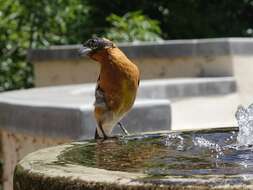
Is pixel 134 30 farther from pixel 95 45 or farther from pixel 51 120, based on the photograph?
pixel 95 45

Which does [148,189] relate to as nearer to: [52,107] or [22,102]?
[52,107]

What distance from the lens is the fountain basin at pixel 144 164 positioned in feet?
7.88

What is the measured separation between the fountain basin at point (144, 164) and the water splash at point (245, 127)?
0.05 m

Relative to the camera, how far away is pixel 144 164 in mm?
2883

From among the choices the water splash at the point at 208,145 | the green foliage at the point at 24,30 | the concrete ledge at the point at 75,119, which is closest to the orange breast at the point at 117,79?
the water splash at the point at 208,145

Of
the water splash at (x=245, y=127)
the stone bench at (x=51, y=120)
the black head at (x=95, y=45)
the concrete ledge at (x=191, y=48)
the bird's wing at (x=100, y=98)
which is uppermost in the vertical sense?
the black head at (x=95, y=45)

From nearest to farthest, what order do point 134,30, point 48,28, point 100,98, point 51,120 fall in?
1. point 100,98
2. point 51,120
3. point 134,30
4. point 48,28

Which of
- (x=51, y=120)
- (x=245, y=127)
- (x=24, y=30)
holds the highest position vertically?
(x=24, y=30)

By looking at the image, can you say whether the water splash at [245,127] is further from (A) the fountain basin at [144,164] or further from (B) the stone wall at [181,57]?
(B) the stone wall at [181,57]

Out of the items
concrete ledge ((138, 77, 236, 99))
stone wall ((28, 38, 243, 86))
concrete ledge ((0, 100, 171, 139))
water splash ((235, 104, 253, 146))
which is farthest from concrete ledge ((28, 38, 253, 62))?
water splash ((235, 104, 253, 146))

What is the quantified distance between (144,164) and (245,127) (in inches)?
36.0

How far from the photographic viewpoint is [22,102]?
208 inches

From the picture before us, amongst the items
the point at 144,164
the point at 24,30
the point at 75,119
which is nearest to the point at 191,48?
the point at 24,30

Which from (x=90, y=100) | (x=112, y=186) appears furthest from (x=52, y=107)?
(x=112, y=186)
